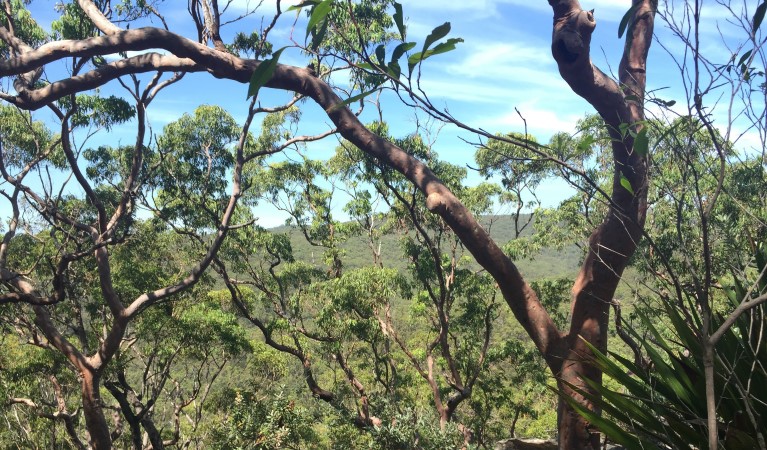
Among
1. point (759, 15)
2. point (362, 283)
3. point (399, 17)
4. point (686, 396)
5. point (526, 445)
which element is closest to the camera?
point (399, 17)

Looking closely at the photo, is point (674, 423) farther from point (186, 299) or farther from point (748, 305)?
point (186, 299)

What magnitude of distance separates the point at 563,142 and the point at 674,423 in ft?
2.70

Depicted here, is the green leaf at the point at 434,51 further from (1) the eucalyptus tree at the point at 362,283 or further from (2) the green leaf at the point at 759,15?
(1) the eucalyptus tree at the point at 362,283

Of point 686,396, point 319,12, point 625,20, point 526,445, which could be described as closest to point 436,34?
point 319,12

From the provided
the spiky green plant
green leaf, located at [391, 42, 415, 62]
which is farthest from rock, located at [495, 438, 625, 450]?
green leaf, located at [391, 42, 415, 62]

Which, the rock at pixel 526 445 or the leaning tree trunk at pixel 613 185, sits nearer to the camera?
the leaning tree trunk at pixel 613 185

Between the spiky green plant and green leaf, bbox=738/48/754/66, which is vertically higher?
green leaf, bbox=738/48/754/66

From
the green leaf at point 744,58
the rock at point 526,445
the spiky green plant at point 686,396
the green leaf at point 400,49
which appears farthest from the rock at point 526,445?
the green leaf at point 400,49

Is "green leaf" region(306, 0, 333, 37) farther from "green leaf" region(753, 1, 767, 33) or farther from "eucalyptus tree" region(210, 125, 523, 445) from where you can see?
"eucalyptus tree" region(210, 125, 523, 445)

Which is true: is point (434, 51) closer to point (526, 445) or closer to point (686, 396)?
point (686, 396)

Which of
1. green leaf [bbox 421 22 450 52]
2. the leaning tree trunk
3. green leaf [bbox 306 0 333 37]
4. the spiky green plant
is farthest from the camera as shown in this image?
the leaning tree trunk

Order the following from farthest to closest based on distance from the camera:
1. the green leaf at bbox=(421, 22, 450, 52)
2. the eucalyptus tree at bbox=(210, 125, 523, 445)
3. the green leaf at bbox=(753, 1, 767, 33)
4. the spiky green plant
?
the eucalyptus tree at bbox=(210, 125, 523, 445) < the spiky green plant < the green leaf at bbox=(753, 1, 767, 33) < the green leaf at bbox=(421, 22, 450, 52)

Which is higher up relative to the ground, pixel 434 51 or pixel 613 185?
pixel 613 185

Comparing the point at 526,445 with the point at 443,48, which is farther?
the point at 526,445
